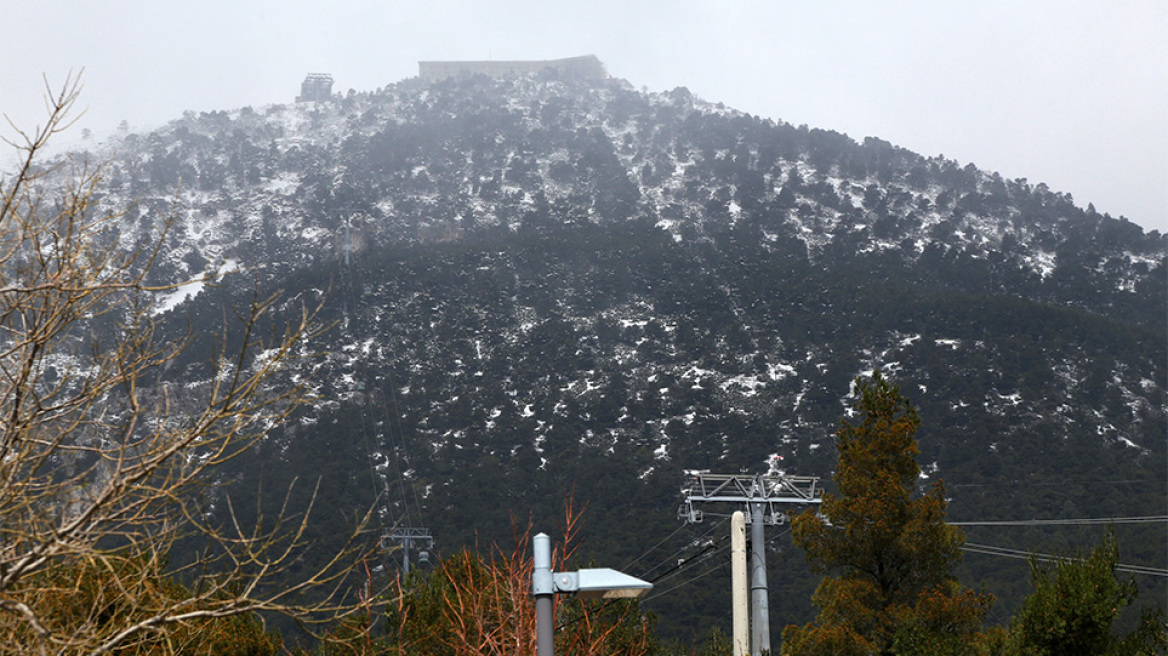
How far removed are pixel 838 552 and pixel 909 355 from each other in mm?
46659

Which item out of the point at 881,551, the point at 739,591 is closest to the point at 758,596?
the point at 881,551

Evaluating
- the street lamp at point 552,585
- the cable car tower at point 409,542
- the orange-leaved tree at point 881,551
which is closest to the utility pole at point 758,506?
the orange-leaved tree at point 881,551

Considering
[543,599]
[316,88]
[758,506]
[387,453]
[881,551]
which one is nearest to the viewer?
[543,599]

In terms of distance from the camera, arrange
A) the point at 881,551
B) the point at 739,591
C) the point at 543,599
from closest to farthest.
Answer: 1. the point at 543,599
2. the point at 739,591
3. the point at 881,551

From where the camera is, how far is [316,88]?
151 m

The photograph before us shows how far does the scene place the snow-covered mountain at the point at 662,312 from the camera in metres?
51.4

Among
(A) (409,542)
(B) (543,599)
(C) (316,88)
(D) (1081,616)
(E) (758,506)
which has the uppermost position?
(C) (316,88)

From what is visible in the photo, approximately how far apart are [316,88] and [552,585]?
154175 mm

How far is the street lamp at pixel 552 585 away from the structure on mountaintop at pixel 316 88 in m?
149

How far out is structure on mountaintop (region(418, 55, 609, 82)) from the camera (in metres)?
161

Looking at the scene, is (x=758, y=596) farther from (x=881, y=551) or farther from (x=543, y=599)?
(x=543, y=599)

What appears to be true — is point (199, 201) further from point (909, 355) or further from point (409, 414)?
point (909, 355)

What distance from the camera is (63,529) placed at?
5.46 metres

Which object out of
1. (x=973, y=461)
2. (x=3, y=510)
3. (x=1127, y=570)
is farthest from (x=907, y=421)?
(x=973, y=461)
